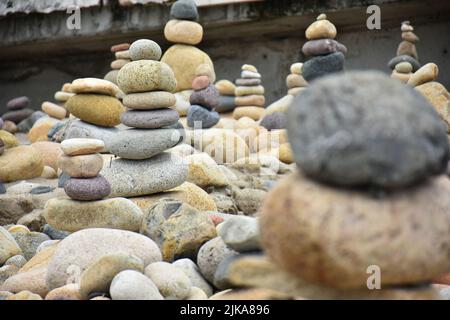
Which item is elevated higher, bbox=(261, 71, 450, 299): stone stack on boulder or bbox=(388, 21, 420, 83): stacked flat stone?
bbox=(388, 21, 420, 83): stacked flat stone

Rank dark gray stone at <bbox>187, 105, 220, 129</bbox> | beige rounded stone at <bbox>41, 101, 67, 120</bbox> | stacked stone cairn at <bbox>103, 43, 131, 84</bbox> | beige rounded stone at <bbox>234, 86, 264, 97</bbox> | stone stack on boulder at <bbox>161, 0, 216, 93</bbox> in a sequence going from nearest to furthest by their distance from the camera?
dark gray stone at <bbox>187, 105, 220, 129</bbox> < stone stack on boulder at <bbox>161, 0, 216, 93</bbox> < stacked stone cairn at <bbox>103, 43, 131, 84</bbox> < beige rounded stone at <bbox>234, 86, 264, 97</bbox> < beige rounded stone at <bbox>41, 101, 67, 120</bbox>

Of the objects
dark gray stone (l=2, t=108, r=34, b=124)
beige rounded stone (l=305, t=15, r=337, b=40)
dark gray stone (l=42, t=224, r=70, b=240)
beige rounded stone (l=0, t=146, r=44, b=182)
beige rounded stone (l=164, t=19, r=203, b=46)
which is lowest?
dark gray stone (l=42, t=224, r=70, b=240)

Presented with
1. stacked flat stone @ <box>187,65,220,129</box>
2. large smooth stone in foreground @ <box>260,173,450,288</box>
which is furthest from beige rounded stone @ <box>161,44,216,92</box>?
large smooth stone in foreground @ <box>260,173,450,288</box>

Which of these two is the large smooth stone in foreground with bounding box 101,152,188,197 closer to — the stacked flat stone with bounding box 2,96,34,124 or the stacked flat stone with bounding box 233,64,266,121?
the stacked flat stone with bounding box 233,64,266,121

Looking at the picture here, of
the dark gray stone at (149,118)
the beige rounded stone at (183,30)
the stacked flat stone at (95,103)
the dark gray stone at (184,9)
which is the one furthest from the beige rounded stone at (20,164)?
the dark gray stone at (184,9)
